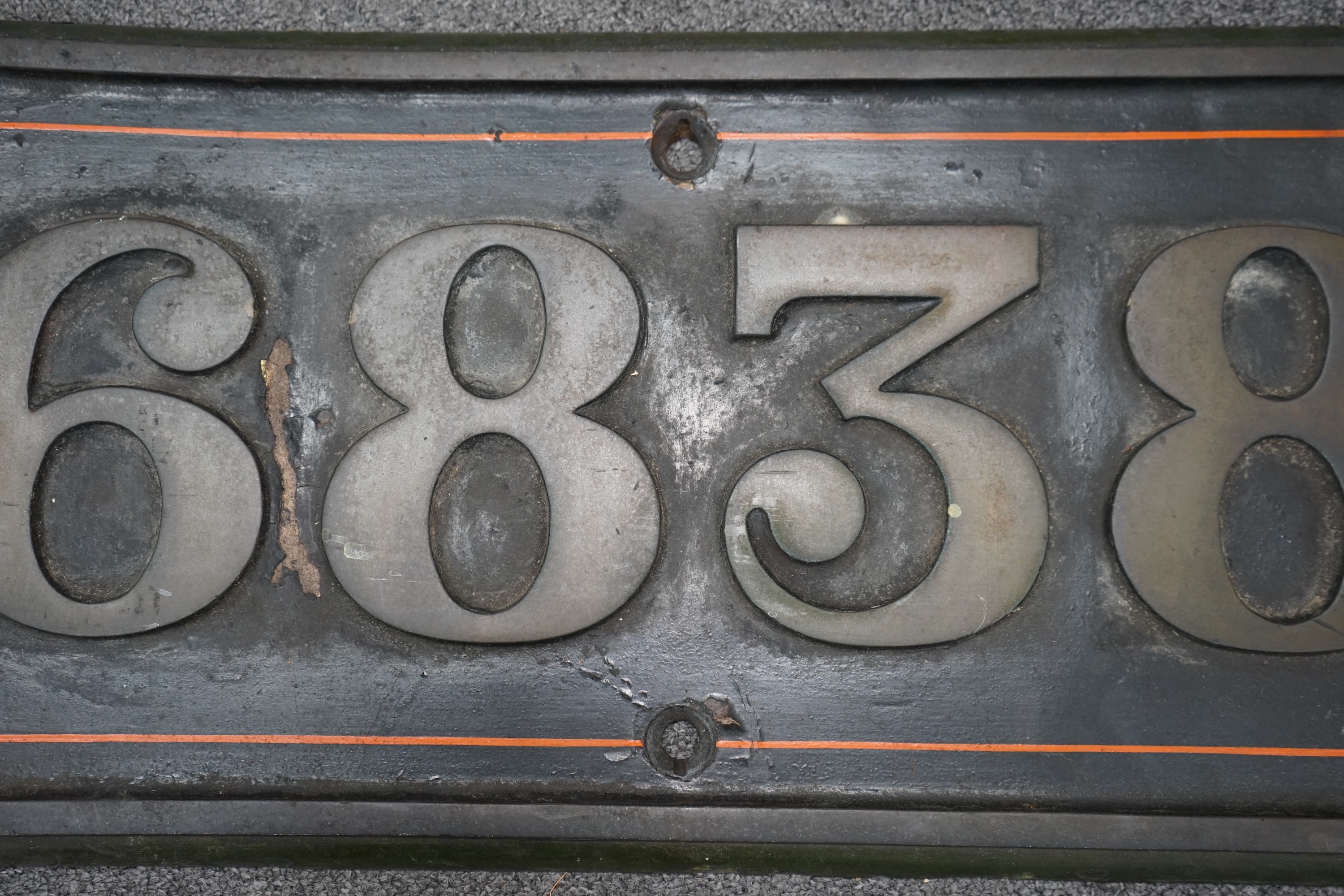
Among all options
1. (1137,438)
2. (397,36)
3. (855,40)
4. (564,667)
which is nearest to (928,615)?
(1137,438)

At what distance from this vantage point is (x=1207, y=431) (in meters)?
1.37

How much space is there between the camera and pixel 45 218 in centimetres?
146

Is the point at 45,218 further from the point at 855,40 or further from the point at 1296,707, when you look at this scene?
the point at 1296,707

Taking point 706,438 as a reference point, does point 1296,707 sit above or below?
below

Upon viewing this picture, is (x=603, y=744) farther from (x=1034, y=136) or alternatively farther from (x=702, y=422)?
(x=1034, y=136)

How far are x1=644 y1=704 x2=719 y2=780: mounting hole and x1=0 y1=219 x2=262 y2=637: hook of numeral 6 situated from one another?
736 millimetres

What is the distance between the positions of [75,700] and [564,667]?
83 centimetres

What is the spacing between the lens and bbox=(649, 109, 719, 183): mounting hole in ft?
4.74

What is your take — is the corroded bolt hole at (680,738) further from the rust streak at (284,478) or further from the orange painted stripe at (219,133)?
the orange painted stripe at (219,133)

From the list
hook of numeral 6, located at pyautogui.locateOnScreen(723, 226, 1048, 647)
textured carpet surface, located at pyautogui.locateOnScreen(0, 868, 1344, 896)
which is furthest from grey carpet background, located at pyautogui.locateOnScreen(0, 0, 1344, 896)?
hook of numeral 6, located at pyautogui.locateOnScreen(723, 226, 1048, 647)

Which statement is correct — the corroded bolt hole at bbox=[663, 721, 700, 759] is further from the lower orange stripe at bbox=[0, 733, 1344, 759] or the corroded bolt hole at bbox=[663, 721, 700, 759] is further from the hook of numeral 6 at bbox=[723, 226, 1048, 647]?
the hook of numeral 6 at bbox=[723, 226, 1048, 647]

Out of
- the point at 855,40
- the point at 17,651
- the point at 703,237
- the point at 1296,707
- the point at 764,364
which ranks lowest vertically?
the point at 1296,707

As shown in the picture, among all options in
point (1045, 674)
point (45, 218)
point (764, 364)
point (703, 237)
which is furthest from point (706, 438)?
point (45, 218)

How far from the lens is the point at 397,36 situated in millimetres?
1453
